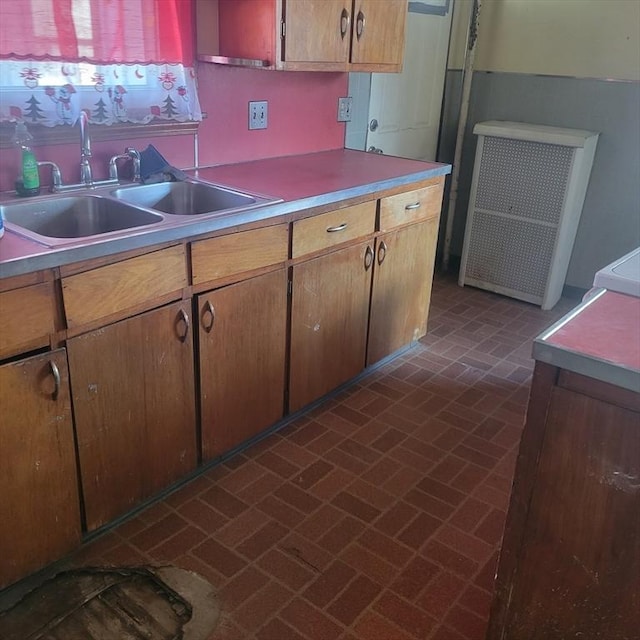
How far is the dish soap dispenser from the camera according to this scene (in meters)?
1.97

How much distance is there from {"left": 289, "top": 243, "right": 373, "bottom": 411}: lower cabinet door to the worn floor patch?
92 centimetres

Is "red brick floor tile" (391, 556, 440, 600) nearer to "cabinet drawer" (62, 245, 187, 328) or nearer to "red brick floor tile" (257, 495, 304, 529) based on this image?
"red brick floor tile" (257, 495, 304, 529)

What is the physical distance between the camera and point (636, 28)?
3484 mm

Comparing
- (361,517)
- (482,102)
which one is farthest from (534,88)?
(361,517)

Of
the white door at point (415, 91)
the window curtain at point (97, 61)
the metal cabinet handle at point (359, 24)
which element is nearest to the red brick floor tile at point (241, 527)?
the window curtain at point (97, 61)

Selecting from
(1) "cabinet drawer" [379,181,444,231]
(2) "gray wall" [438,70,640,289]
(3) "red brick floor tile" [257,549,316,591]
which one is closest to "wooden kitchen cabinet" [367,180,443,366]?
(1) "cabinet drawer" [379,181,444,231]

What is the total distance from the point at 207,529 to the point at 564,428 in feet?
4.01

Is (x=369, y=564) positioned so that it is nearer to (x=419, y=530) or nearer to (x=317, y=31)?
(x=419, y=530)

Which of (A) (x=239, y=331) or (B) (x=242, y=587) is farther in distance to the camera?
(A) (x=239, y=331)

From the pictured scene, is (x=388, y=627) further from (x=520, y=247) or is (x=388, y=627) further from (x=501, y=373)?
Answer: (x=520, y=247)

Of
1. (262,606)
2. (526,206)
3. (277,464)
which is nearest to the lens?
(262,606)

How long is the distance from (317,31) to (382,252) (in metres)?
0.94

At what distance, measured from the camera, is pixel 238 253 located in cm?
206

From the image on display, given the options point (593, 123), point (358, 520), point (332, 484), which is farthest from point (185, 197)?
point (593, 123)
